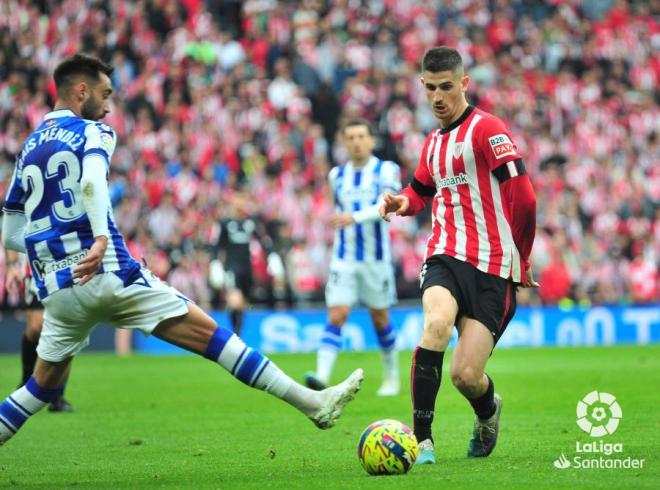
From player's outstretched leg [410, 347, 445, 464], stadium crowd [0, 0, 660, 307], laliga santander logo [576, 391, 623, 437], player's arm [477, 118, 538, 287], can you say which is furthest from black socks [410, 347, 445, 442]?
stadium crowd [0, 0, 660, 307]

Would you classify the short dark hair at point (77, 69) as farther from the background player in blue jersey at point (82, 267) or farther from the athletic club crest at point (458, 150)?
the athletic club crest at point (458, 150)

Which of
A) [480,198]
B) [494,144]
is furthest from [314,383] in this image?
[494,144]

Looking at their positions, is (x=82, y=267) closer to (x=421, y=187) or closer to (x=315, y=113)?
(x=421, y=187)

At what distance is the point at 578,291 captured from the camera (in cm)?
2488

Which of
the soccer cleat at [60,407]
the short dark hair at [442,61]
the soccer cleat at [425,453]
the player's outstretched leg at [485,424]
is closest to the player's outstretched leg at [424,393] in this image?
the soccer cleat at [425,453]

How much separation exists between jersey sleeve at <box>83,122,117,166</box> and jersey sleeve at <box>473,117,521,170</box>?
228cm

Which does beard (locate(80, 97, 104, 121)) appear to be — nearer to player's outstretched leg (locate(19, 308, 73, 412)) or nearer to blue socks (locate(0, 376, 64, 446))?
blue socks (locate(0, 376, 64, 446))

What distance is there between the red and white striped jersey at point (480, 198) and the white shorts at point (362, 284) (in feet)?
19.3

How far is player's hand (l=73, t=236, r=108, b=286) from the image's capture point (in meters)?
6.89

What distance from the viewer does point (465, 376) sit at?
24.3 feet

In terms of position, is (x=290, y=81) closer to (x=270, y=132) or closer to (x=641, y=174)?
(x=270, y=132)

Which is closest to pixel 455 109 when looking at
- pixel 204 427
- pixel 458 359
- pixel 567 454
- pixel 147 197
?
pixel 458 359

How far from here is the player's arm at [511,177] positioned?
24.7 ft

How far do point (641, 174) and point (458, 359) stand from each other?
2088 centimetres
